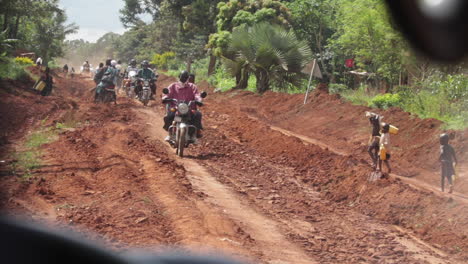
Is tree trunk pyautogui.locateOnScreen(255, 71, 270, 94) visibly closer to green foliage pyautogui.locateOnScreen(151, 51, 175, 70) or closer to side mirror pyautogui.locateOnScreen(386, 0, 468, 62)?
side mirror pyautogui.locateOnScreen(386, 0, 468, 62)

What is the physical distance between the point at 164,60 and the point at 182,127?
41518mm

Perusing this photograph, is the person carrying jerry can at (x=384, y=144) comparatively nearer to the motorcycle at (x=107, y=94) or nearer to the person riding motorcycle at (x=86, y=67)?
the motorcycle at (x=107, y=94)

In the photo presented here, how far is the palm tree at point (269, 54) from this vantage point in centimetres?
2645

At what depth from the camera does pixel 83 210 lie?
6.54 metres

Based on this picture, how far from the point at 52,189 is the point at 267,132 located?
30.8 ft

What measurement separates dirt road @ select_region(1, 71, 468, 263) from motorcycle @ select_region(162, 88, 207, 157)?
11.3 inches

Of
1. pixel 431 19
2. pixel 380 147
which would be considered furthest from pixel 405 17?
pixel 380 147

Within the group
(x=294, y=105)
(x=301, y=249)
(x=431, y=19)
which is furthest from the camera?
(x=294, y=105)

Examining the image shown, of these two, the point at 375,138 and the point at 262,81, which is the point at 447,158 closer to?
the point at 375,138

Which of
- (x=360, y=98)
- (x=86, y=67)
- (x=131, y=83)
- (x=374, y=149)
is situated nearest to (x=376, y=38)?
(x=360, y=98)

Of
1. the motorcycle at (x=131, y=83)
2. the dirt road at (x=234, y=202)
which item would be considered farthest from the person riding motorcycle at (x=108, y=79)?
the dirt road at (x=234, y=202)

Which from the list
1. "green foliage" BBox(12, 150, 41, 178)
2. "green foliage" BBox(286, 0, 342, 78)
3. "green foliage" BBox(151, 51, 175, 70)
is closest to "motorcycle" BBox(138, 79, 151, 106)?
"green foliage" BBox(12, 150, 41, 178)

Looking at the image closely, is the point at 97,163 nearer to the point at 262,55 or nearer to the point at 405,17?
the point at 405,17

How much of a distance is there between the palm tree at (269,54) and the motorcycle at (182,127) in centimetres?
1481
